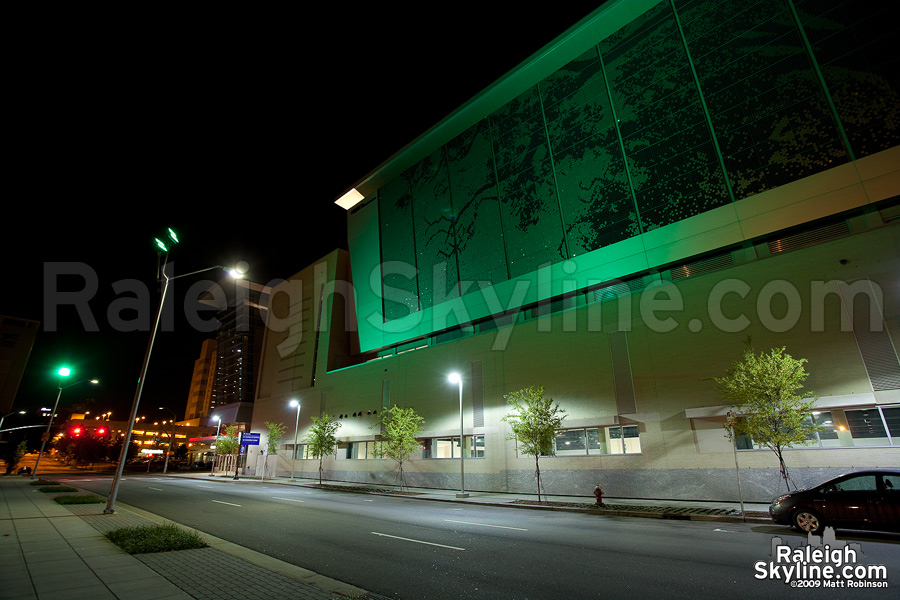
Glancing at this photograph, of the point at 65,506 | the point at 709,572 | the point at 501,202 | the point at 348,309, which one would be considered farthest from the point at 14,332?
the point at 709,572

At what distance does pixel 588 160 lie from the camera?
93.5 ft

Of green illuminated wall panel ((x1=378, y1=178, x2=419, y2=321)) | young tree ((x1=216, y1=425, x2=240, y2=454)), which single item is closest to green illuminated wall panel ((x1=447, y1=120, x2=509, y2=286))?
green illuminated wall panel ((x1=378, y1=178, x2=419, y2=321))

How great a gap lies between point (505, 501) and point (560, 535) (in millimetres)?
10410

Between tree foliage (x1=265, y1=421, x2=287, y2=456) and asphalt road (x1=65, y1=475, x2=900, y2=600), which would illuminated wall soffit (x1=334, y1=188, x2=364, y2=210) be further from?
asphalt road (x1=65, y1=475, x2=900, y2=600)

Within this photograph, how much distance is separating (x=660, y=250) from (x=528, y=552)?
21.4m

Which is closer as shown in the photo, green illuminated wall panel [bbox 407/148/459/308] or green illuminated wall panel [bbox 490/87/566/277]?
green illuminated wall panel [bbox 490/87/566/277]

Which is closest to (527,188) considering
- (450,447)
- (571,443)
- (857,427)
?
(571,443)

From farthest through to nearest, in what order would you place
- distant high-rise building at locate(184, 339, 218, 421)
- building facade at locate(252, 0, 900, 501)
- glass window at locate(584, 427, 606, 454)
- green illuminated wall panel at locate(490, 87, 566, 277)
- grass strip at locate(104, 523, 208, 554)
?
Result: distant high-rise building at locate(184, 339, 218, 421), green illuminated wall panel at locate(490, 87, 566, 277), glass window at locate(584, 427, 606, 454), building facade at locate(252, 0, 900, 501), grass strip at locate(104, 523, 208, 554)

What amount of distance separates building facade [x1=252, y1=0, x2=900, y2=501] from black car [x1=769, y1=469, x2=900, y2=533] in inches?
301

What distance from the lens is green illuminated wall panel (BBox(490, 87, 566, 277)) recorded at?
30.1 meters

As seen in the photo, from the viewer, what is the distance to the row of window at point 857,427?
649 inches

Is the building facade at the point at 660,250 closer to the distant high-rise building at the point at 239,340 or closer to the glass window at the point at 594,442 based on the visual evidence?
the glass window at the point at 594,442

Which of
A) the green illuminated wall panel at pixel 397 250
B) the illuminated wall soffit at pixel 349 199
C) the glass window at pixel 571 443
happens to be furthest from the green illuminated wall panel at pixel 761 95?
the illuminated wall soffit at pixel 349 199

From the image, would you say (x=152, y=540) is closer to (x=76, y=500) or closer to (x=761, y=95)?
(x=76, y=500)
